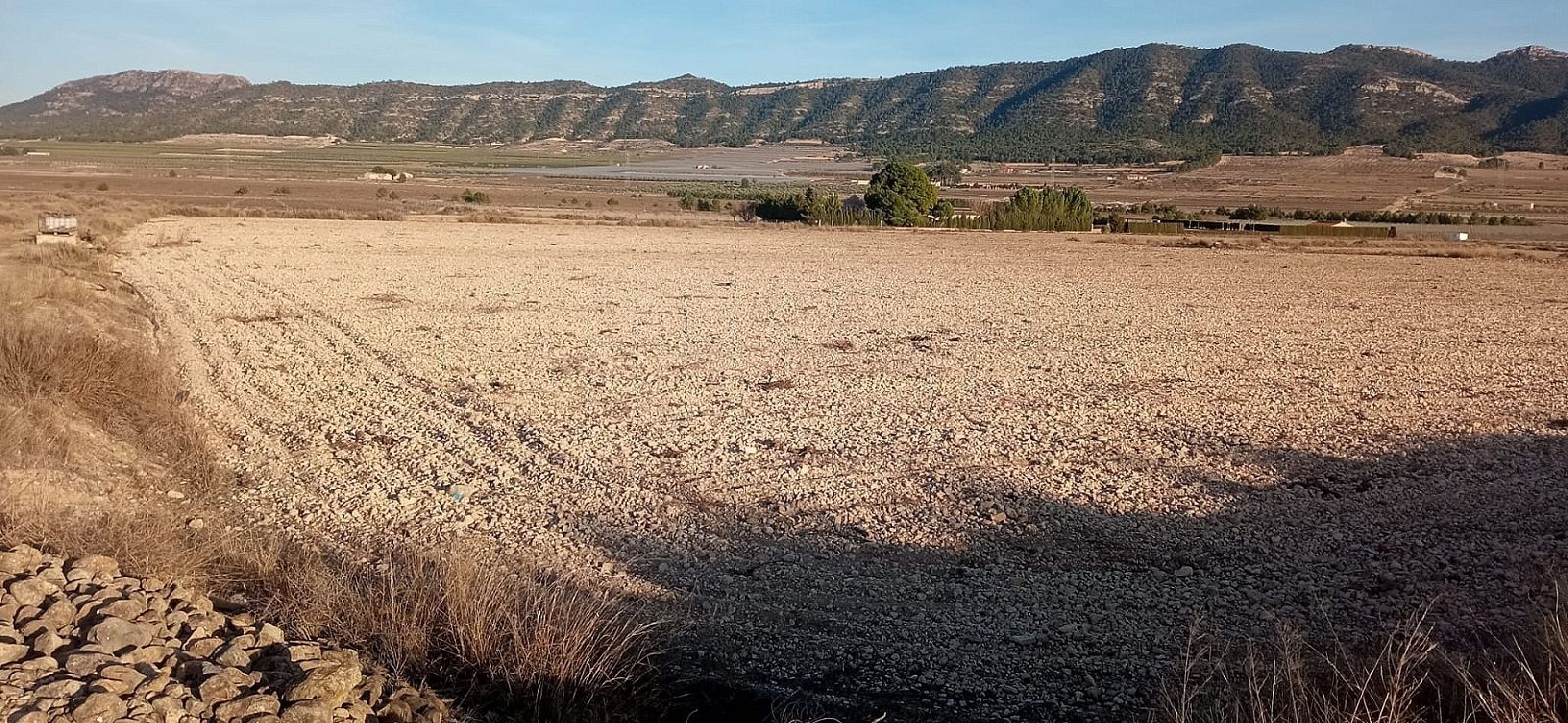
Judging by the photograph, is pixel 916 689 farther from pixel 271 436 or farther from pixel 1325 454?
pixel 271 436

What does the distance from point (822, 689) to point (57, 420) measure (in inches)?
280

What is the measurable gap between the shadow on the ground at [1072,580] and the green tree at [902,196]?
49369mm

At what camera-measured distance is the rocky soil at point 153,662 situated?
4.00 meters

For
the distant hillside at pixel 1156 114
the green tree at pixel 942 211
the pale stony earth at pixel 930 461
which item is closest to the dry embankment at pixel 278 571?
the pale stony earth at pixel 930 461

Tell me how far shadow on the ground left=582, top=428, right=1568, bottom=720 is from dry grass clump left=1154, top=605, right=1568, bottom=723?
68 centimetres

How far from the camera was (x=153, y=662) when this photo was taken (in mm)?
4367

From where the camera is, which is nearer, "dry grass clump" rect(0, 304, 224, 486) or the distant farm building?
"dry grass clump" rect(0, 304, 224, 486)

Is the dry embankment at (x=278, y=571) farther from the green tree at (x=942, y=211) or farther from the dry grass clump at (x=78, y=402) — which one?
the green tree at (x=942, y=211)

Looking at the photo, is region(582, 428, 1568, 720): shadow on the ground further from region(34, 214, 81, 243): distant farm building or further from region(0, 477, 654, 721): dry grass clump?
region(34, 214, 81, 243): distant farm building

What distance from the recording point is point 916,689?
542cm

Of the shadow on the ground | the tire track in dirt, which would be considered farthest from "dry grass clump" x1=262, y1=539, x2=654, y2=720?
the tire track in dirt

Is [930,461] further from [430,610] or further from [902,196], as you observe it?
[902,196]

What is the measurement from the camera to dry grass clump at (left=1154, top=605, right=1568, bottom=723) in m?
4.03

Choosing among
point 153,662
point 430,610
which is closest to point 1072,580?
point 430,610
